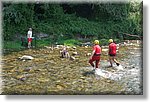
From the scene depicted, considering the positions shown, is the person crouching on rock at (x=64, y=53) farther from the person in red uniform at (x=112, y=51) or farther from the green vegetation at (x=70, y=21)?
the person in red uniform at (x=112, y=51)

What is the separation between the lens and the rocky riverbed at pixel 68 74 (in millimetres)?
3287

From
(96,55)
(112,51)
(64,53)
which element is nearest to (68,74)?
(64,53)

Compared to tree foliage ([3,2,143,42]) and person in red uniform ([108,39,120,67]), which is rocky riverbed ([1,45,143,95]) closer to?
person in red uniform ([108,39,120,67])

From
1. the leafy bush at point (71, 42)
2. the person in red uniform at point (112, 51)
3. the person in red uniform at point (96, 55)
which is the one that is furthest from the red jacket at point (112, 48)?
the leafy bush at point (71, 42)

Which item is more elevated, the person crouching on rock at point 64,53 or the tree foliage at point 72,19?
the tree foliage at point 72,19

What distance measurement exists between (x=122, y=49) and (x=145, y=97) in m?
0.48

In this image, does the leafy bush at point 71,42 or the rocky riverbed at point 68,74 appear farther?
the leafy bush at point 71,42

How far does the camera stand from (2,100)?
3299 millimetres

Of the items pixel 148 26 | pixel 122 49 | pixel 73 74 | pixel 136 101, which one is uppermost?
pixel 148 26

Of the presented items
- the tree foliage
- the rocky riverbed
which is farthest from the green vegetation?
the rocky riverbed

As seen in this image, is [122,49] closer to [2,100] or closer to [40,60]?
[40,60]

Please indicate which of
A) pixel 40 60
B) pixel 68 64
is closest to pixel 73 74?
pixel 68 64

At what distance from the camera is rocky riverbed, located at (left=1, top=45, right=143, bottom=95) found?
3287 millimetres

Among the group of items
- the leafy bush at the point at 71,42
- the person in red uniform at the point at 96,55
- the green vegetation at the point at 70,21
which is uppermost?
the green vegetation at the point at 70,21
